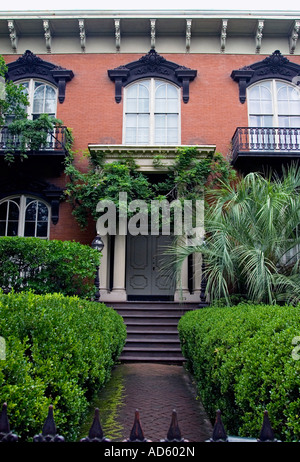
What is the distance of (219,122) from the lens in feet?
42.5

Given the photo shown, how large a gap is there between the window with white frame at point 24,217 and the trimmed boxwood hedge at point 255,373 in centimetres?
914

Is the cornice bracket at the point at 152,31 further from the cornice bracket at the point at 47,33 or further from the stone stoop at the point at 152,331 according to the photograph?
the stone stoop at the point at 152,331

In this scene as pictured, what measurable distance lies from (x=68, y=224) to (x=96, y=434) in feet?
35.7

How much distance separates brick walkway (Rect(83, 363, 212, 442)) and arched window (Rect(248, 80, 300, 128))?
910cm

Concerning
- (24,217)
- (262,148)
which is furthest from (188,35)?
(24,217)

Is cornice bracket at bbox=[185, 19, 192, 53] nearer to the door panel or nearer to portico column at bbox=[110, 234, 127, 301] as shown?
the door panel

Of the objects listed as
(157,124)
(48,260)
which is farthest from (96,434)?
(157,124)

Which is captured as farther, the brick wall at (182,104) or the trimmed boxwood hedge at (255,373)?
the brick wall at (182,104)

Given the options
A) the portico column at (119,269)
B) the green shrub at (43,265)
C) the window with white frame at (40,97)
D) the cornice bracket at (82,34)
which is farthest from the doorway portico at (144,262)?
→ the cornice bracket at (82,34)

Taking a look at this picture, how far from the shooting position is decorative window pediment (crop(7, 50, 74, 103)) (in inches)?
519

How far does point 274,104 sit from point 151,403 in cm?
1124

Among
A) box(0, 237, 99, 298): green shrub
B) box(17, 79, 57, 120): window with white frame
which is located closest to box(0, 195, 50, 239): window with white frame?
box(17, 79, 57, 120): window with white frame

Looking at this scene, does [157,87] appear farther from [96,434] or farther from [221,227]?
[96,434]

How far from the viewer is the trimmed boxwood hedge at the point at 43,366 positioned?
2.30m
